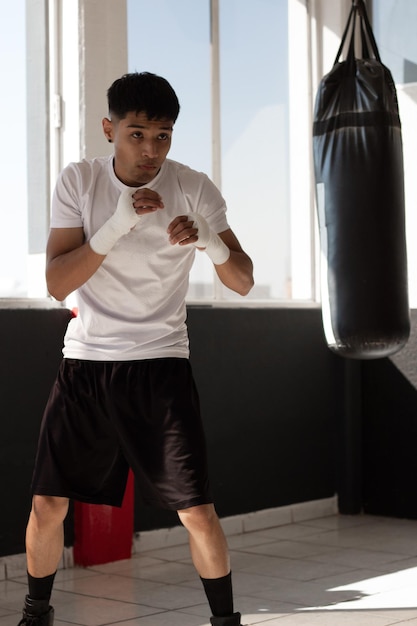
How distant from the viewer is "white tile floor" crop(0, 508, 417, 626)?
3.07 m

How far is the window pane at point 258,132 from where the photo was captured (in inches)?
184

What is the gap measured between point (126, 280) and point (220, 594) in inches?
30.4

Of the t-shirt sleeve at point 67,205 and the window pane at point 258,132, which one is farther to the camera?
the window pane at point 258,132

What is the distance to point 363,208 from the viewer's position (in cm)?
255

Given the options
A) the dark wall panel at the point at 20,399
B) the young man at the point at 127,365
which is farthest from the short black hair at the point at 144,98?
the dark wall panel at the point at 20,399

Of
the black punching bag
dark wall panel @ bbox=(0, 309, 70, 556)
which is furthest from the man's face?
dark wall panel @ bbox=(0, 309, 70, 556)

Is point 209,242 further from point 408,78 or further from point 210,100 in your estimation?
point 408,78

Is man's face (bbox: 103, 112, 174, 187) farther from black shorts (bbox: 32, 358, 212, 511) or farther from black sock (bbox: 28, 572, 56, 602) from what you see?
black sock (bbox: 28, 572, 56, 602)

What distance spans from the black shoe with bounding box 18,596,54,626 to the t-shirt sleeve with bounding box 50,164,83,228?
92cm

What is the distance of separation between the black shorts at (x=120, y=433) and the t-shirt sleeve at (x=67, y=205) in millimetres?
345

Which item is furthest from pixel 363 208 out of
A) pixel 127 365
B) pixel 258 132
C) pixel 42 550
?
pixel 258 132

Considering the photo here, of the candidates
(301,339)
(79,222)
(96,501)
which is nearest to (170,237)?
(79,222)

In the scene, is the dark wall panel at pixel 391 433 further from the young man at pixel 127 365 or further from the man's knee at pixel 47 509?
the man's knee at pixel 47 509

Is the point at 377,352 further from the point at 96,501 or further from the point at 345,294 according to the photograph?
the point at 96,501
